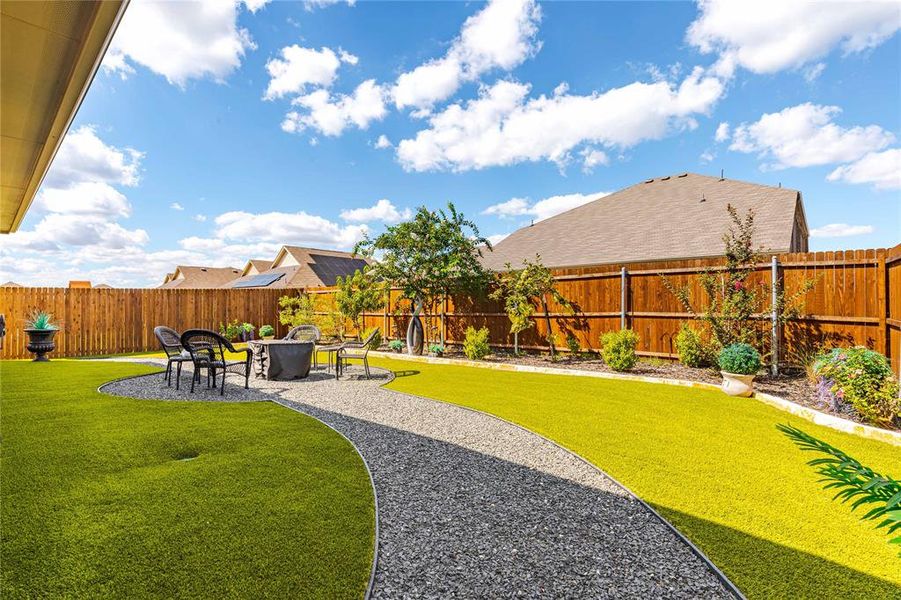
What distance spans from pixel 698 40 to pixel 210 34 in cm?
1102

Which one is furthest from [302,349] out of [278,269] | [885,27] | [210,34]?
[278,269]

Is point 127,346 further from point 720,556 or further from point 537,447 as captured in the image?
point 720,556

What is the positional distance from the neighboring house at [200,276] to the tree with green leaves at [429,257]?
35197 mm

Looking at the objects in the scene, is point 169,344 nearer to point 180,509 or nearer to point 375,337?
point 375,337

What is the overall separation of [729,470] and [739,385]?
3.63 meters

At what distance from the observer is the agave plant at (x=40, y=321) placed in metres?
11.3

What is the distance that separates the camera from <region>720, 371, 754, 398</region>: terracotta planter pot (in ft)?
22.5

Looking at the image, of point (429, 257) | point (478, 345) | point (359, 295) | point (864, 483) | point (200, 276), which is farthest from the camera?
point (200, 276)

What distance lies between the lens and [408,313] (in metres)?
14.2

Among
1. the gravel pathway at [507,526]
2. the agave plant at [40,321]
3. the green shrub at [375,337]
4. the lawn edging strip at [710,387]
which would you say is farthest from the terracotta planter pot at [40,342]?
the gravel pathway at [507,526]

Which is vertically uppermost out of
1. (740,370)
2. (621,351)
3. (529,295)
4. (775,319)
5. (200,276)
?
(200,276)

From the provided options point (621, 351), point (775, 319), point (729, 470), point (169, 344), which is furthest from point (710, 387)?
point (169, 344)

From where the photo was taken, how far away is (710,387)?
7.36 meters

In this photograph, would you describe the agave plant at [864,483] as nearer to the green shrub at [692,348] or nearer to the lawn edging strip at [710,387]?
the lawn edging strip at [710,387]
